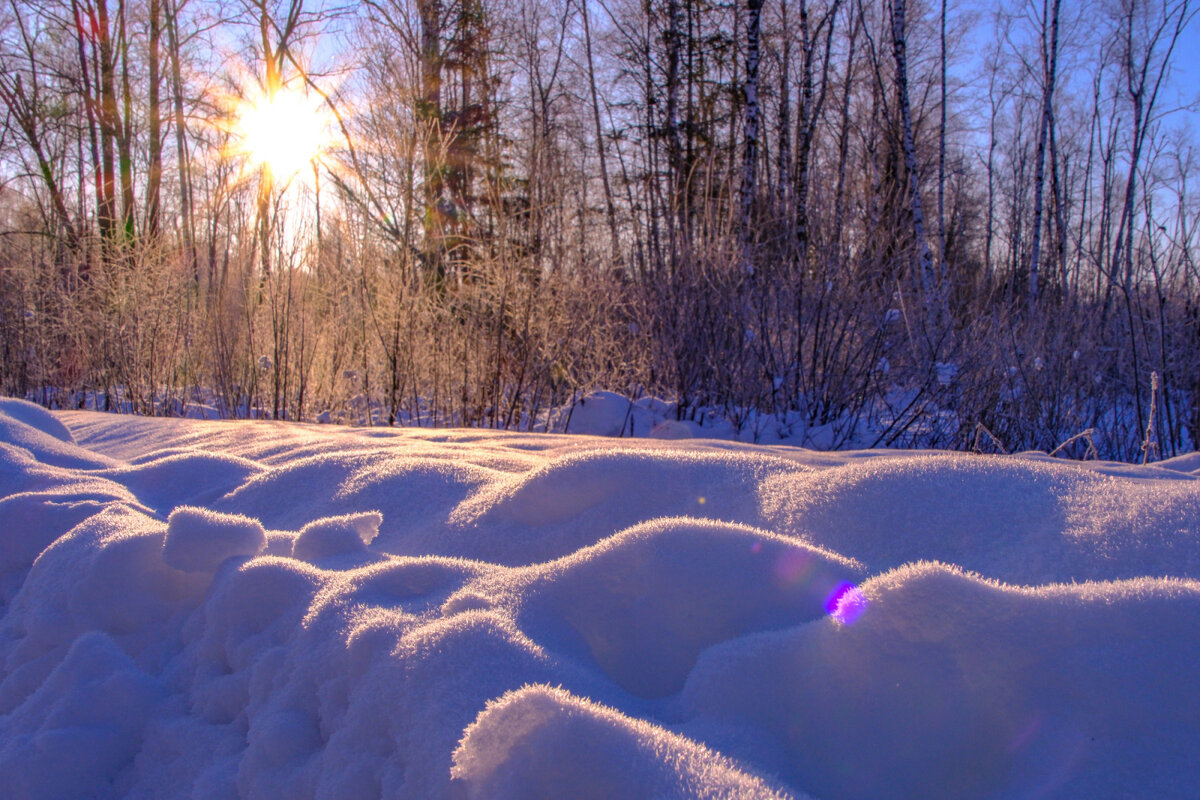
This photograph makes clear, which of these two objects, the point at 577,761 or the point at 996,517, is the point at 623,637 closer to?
the point at 577,761

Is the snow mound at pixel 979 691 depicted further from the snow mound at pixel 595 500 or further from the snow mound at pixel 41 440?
the snow mound at pixel 41 440

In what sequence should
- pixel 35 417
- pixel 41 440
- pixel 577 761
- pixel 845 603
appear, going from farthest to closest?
pixel 35 417
pixel 41 440
pixel 845 603
pixel 577 761

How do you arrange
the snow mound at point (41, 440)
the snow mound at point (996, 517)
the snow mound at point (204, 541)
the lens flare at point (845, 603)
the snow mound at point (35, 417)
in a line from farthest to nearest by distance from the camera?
the snow mound at point (35, 417)
the snow mound at point (41, 440)
the snow mound at point (204, 541)
the snow mound at point (996, 517)
the lens flare at point (845, 603)

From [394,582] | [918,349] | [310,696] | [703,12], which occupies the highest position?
[703,12]

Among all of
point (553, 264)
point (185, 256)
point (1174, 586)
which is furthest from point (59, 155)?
point (1174, 586)

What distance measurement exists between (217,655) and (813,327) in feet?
Answer: 15.3

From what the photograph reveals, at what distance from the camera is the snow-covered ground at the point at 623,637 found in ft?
2.18

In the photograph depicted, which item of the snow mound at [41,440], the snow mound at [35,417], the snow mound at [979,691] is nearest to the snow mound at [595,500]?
the snow mound at [979,691]

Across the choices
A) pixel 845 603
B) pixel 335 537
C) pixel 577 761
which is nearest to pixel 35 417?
pixel 335 537

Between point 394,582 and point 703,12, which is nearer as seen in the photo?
point 394,582

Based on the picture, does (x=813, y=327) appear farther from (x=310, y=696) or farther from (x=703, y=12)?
(x=703, y=12)

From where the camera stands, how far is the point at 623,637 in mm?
949

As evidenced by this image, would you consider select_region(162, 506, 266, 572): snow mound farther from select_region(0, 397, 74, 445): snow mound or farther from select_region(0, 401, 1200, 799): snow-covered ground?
select_region(0, 397, 74, 445): snow mound

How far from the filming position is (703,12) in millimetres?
16016
